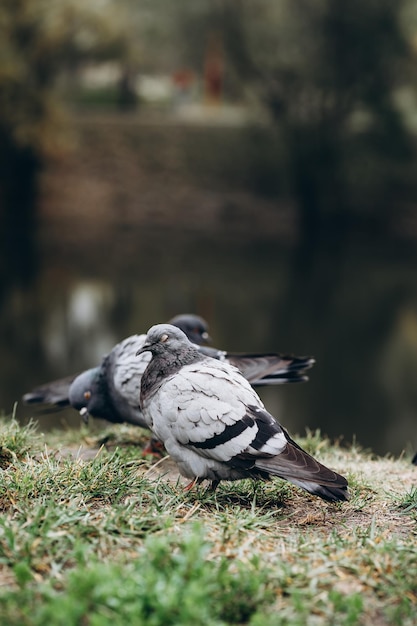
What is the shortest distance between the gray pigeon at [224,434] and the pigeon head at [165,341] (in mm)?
198

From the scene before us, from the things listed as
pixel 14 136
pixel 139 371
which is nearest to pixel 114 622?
pixel 139 371

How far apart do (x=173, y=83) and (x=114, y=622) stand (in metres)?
30.2

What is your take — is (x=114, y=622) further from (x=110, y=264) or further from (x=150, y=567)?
(x=110, y=264)

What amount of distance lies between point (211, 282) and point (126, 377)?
1416 cm

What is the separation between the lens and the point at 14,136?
22.5 meters

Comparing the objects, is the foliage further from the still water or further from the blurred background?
the still water

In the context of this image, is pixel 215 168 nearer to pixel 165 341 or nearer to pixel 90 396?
pixel 90 396

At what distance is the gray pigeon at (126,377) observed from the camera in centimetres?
530

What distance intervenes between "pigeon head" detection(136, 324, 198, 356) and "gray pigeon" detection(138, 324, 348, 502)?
198 mm

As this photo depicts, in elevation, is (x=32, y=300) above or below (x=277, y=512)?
below

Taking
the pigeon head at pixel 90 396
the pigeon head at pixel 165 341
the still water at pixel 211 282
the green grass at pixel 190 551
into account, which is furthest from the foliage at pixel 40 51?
the green grass at pixel 190 551

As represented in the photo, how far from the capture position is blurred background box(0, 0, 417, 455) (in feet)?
57.3

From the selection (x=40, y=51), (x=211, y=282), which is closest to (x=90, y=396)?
(x=211, y=282)

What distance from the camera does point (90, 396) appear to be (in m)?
5.61
